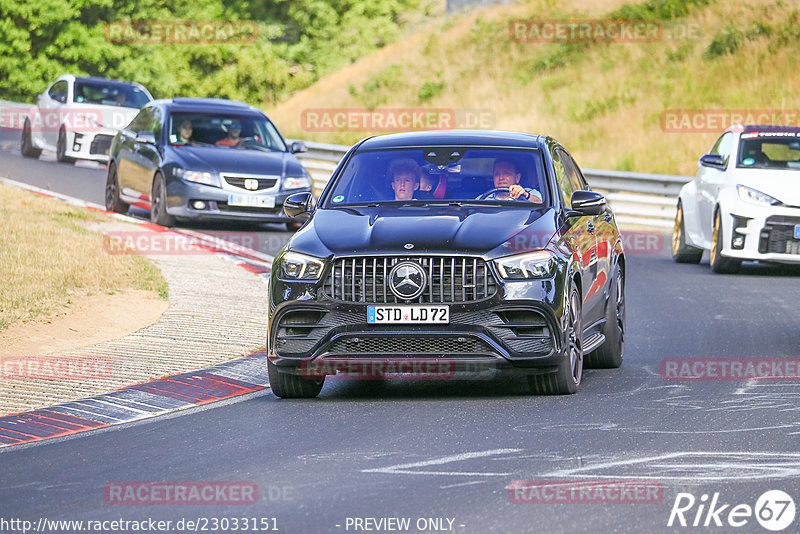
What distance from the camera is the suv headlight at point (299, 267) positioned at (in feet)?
32.5

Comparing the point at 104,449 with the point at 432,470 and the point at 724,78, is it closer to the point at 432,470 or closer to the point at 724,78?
the point at 432,470

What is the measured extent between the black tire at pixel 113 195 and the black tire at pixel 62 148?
814 centimetres

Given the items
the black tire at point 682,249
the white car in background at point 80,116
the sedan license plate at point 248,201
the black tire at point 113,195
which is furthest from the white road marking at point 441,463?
the white car in background at point 80,116

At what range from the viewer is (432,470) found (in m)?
7.79

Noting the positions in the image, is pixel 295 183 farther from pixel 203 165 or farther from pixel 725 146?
pixel 725 146

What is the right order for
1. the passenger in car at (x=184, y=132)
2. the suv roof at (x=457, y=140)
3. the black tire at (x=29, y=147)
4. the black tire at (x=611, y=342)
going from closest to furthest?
the suv roof at (x=457, y=140)
the black tire at (x=611, y=342)
the passenger in car at (x=184, y=132)
the black tire at (x=29, y=147)

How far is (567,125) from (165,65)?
24.1 meters

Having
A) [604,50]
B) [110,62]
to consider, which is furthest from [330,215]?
[110,62]

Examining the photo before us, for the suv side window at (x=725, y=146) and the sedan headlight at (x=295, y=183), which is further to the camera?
the sedan headlight at (x=295, y=183)

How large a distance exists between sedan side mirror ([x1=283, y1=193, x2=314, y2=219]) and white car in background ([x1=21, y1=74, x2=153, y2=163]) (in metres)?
19.7

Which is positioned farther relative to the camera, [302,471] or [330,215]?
[330,215]

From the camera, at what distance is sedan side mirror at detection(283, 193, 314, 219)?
11094 mm

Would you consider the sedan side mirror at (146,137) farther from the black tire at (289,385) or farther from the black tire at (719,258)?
the black tire at (289,385)

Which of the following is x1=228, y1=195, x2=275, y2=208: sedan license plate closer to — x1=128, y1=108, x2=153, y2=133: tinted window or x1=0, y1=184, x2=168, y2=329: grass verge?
x1=0, y1=184, x2=168, y2=329: grass verge
